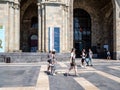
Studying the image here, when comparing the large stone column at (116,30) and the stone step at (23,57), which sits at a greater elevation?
the large stone column at (116,30)

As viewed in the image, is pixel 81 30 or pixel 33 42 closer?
pixel 33 42

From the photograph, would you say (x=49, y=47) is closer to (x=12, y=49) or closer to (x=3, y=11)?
(x=12, y=49)

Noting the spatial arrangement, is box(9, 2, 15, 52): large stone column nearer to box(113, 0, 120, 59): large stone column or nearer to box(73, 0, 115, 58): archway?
box(113, 0, 120, 59): large stone column

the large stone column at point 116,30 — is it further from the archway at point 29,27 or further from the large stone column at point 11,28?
the large stone column at point 11,28

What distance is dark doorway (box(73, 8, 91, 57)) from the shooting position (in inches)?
1747

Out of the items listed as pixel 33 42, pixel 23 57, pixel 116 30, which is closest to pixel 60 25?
pixel 23 57

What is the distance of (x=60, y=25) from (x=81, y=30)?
12.6 meters

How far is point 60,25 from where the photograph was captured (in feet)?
107

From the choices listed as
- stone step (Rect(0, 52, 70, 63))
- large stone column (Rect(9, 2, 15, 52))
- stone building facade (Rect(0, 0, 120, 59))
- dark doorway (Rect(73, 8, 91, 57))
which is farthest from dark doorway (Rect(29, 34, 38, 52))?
stone step (Rect(0, 52, 70, 63))

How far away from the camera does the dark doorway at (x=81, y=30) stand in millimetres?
44375

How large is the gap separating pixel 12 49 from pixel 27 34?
10.3 m

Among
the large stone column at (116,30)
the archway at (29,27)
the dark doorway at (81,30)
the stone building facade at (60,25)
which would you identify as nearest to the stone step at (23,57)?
the stone building facade at (60,25)

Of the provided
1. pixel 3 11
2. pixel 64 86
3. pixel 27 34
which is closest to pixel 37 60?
pixel 3 11

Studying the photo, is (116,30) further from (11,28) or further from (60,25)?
(11,28)
